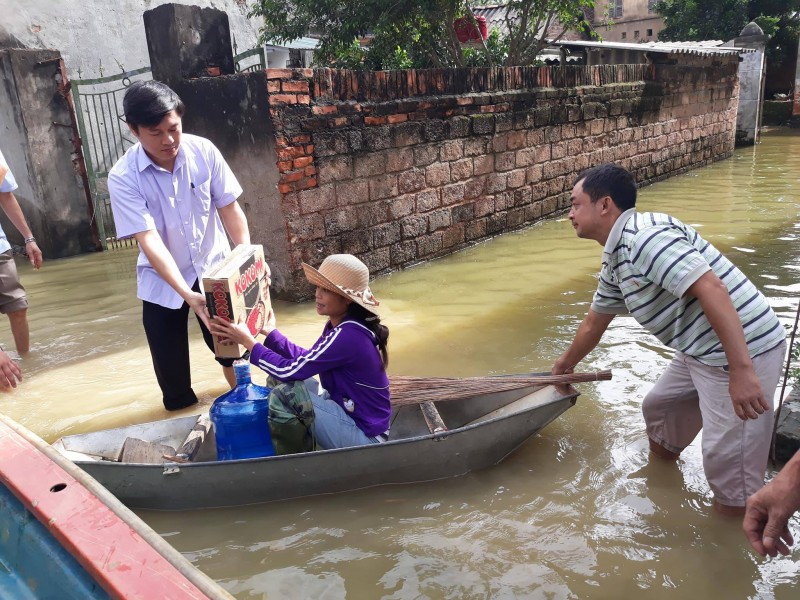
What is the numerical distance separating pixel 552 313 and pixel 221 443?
3499mm

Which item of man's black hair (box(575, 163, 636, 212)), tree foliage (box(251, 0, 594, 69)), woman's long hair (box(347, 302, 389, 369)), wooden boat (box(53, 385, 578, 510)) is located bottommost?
wooden boat (box(53, 385, 578, 510))

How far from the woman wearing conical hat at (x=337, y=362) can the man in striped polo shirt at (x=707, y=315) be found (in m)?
1.07

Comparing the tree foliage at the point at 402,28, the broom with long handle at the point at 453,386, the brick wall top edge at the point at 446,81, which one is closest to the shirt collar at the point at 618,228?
the broom with long handle at the point at 453,386

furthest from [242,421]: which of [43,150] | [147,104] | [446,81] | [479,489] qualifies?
[43,150]

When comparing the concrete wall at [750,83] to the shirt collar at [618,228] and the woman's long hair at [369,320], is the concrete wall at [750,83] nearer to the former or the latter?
the shirt collar at [618,228]

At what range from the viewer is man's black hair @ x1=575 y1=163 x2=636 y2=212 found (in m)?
3.08

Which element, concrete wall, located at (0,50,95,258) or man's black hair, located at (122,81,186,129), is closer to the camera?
man's black hair, located at (122,81,186,129)

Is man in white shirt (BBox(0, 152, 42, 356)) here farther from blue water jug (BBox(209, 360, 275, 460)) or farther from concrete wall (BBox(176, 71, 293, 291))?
blue water jug (BBox(209, 360, 275, 460))

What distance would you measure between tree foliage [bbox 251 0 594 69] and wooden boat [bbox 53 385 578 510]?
7.18 meters

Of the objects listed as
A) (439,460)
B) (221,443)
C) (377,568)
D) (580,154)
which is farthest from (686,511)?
(580,154)

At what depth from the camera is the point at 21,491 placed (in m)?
2.08

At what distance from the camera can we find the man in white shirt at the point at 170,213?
350cm

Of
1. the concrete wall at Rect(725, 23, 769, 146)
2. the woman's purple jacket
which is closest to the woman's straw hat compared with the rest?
the woman's purple jacket

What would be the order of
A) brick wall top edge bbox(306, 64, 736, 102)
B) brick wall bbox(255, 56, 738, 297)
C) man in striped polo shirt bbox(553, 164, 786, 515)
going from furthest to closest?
brick wall top edge bbox(306, 64, 736, 102), brick wall bbox(255, 56, 738, 297), man in striped polo shirt bbox(553, 164, 786, 515)
